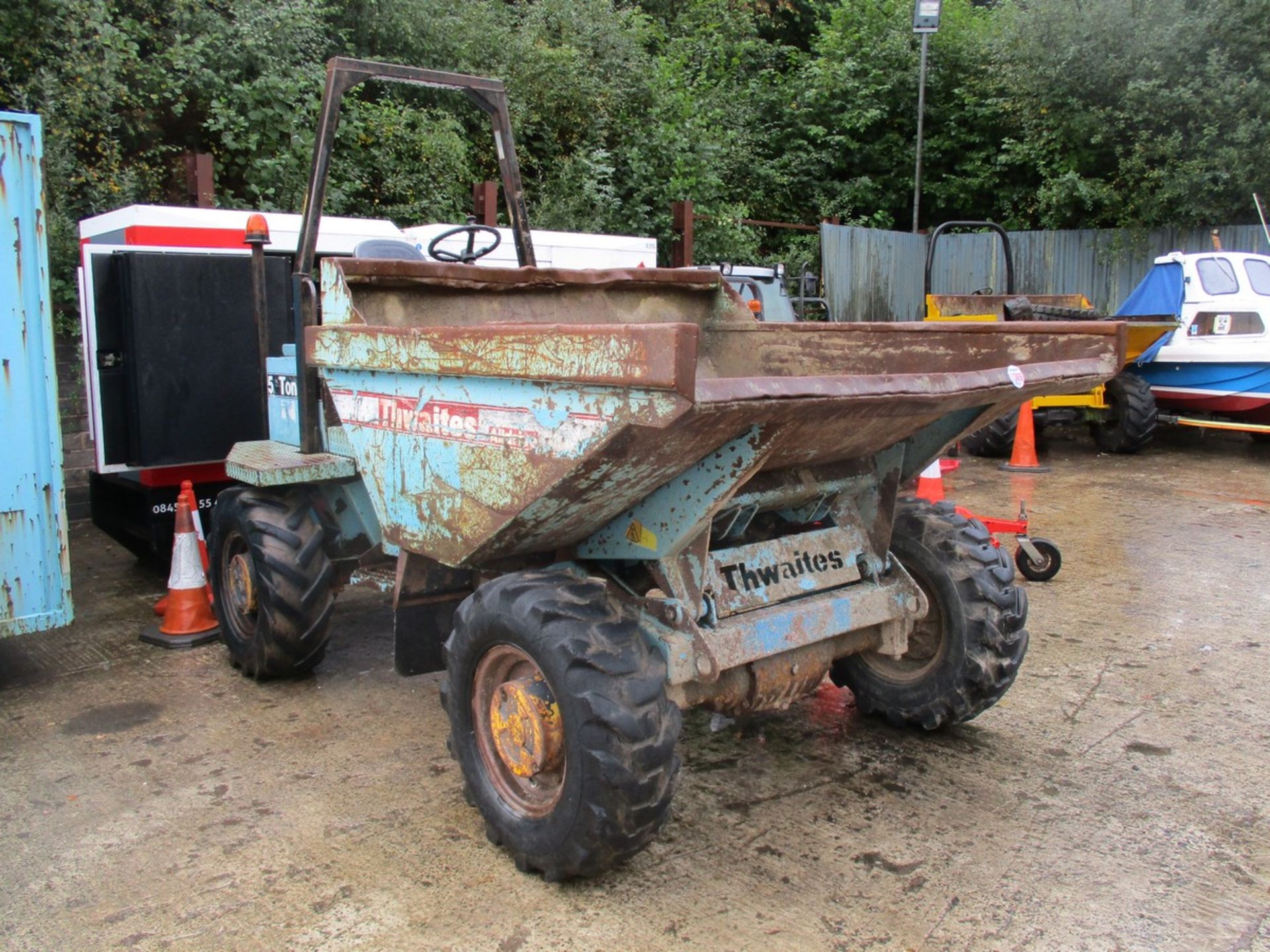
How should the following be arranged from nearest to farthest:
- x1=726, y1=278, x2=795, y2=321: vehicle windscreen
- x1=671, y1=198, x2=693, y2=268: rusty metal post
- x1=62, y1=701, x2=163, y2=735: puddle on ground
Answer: x1=62, y1=701, x2=163, y2=735: puddle on ground < x1=726, y1=278, x2=795, y2=321: vehicle windscreen < x1=671, y1=198, x2=693, y2=268: rusty metal post

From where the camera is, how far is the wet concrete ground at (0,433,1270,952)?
9.17ft

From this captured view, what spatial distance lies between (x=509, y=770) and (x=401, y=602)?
76 cm

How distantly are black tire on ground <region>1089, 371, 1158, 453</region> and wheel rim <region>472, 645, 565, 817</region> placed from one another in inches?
348

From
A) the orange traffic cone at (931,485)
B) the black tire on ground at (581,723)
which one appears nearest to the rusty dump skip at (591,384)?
the black tire on ground at (581,723)

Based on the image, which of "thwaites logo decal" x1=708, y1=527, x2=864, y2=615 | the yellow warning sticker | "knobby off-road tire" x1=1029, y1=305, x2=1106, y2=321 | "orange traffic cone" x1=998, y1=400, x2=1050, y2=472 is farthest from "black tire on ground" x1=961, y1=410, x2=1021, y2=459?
the yellow warning sticker

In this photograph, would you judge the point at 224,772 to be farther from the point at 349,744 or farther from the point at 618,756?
the point at 618,756

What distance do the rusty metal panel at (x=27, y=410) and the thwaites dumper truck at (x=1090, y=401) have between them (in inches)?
298

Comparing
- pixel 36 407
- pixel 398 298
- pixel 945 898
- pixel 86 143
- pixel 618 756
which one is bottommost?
pixel 945 898

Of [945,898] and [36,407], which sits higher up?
[36,407]

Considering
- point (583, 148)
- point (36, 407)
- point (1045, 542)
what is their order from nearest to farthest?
point (36, 407) < point (1045, 542) < point (583, 148)

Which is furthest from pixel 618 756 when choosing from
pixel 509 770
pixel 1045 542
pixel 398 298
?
pixel 1045 542

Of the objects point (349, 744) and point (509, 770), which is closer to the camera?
point (509, 770)

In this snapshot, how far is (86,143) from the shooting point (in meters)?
9.50

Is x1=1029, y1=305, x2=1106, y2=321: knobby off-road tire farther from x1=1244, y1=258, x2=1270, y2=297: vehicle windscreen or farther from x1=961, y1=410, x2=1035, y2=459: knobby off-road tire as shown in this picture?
x1=1244, y1=258, x2=1270, y2=297: vehicle windscreen
